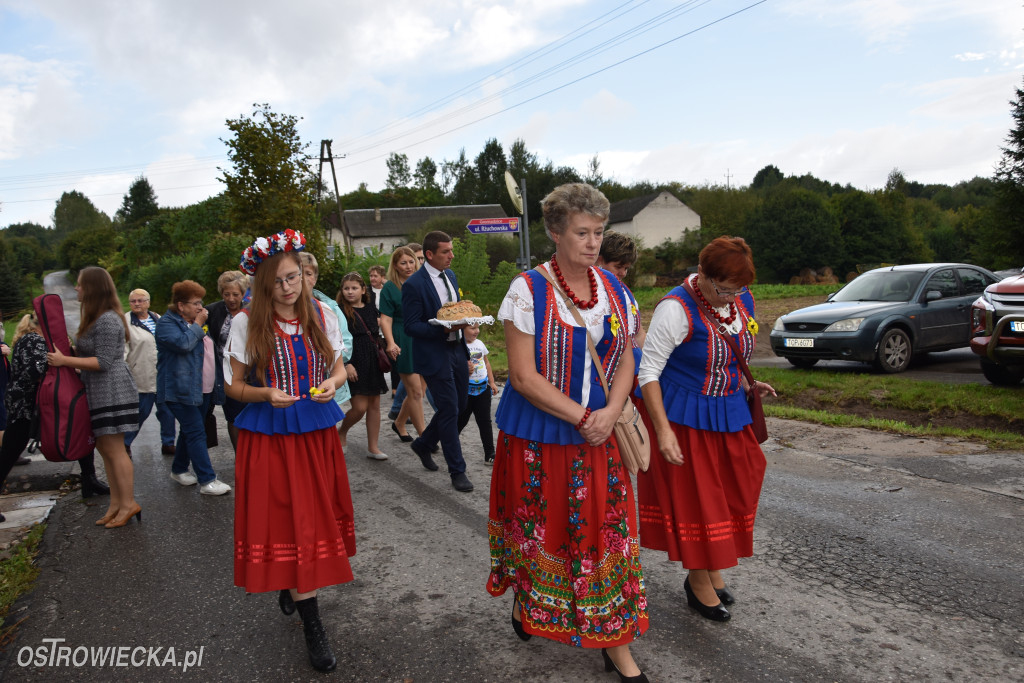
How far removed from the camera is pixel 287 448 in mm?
3322

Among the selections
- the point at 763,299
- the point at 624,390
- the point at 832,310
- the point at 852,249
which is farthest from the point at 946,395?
the point at 852,249

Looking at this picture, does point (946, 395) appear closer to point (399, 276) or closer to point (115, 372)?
point (399, 276)

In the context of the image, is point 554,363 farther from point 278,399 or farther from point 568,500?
point 278,399

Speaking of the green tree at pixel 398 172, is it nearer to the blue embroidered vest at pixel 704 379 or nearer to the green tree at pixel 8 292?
the green tree at pixel 8 292

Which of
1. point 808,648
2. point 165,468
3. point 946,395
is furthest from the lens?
point 946,395

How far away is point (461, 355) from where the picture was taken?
19.9 feet

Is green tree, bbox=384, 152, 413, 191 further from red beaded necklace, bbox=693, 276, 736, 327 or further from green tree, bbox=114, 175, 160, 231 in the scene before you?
red beaded necklace, bbox=693, 276, 736, 327

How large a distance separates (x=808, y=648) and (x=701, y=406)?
1190 mm

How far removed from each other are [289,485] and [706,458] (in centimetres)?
197

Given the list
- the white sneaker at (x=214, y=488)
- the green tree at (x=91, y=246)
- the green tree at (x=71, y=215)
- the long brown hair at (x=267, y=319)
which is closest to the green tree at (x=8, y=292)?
the green tree at (x=91, y=246)

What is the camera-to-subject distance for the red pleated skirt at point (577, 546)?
293 centimetres

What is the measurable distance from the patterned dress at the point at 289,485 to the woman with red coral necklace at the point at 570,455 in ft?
3.01

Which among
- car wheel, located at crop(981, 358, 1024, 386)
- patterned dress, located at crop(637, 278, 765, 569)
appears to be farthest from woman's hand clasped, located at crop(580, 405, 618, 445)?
car wheel, located at crop(981, 358, 1024, 386)

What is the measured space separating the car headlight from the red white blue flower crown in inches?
378
